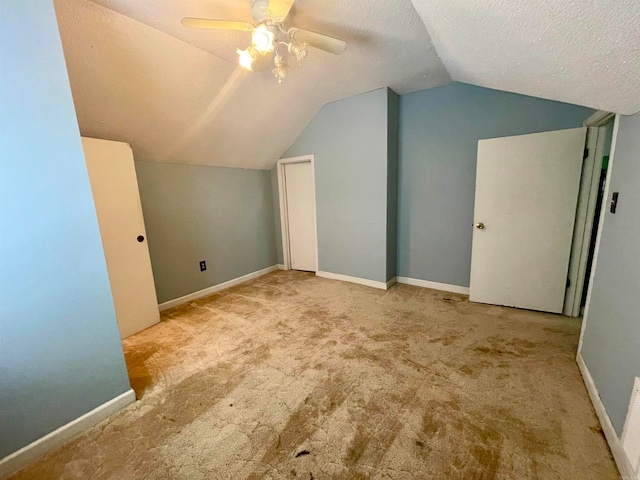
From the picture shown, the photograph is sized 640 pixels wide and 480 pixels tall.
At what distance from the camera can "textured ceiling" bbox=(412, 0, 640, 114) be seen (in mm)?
788

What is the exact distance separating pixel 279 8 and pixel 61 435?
2.56m

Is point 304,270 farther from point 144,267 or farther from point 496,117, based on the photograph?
point 496,117

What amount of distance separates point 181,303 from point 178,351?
41.8 inches

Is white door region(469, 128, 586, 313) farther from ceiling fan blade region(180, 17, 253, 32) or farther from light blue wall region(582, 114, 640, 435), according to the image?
ceiling fan blade region(180, 17, 253, 32)

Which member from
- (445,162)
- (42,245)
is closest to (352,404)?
(42,245)

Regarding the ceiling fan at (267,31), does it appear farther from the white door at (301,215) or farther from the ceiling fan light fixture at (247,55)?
the white door at (301,215)

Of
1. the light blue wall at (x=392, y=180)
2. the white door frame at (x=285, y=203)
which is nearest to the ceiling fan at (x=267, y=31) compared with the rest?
the light blue wall at (x=392, y=180)

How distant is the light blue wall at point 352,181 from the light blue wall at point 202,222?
0.97m

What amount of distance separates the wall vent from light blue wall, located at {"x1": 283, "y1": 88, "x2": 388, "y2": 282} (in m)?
2.17

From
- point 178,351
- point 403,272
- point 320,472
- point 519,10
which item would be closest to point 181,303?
point 178,351

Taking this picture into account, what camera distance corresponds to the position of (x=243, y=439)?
1270mm

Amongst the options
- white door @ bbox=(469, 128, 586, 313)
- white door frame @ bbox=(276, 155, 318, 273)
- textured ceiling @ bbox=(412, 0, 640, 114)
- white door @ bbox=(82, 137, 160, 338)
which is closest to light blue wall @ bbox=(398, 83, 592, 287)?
white door @ bbox=(469, 128, 586, 313)

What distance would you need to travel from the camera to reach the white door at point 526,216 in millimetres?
2217

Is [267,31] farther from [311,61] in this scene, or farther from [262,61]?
[311,61]
